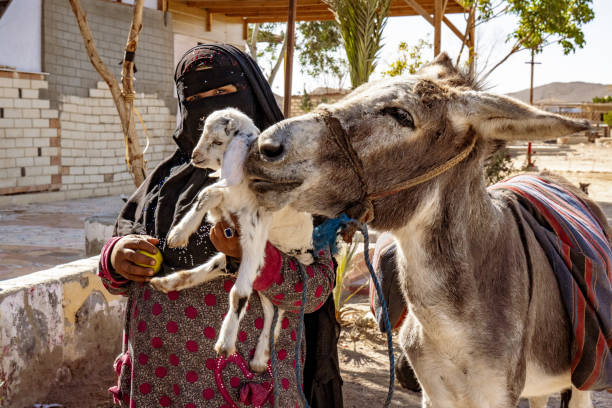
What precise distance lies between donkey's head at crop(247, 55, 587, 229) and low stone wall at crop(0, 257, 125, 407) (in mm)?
2130

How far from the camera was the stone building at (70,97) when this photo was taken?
1092 cm

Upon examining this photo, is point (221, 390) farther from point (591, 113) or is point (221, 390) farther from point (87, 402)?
point (591, 113)

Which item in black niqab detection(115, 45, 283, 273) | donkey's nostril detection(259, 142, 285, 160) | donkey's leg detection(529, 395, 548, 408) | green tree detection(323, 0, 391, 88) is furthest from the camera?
green tree detection(323, 0, 391, 88)

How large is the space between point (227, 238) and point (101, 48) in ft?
39.8

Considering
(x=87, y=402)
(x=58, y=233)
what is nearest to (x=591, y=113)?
(x=58, y=233)

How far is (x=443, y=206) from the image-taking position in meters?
1.95

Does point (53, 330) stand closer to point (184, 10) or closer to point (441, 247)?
point (441, 247)

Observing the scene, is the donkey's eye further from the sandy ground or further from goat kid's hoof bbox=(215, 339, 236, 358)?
the sandy ground

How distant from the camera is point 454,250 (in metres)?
1.96

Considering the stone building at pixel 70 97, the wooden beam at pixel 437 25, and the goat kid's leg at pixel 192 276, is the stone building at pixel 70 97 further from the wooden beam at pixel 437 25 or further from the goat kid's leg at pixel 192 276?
the goat kid's leg at pixel 192 276

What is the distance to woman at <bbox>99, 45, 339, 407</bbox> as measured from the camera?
7.01 ft

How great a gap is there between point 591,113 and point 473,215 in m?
42.8

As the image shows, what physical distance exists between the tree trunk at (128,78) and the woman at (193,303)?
3.28m

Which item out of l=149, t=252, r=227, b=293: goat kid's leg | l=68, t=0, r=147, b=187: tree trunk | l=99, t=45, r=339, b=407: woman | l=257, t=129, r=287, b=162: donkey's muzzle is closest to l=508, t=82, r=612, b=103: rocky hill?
l=68, t=0, r=147, b=187: tree trunk
